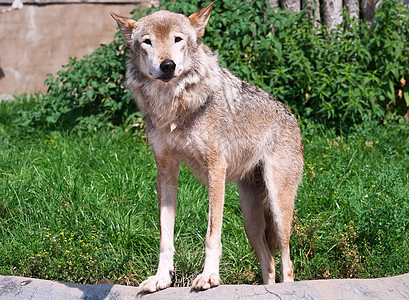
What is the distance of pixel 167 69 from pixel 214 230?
3.56 ft

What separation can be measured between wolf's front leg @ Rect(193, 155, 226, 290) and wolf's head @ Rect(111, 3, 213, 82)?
2.31 ft

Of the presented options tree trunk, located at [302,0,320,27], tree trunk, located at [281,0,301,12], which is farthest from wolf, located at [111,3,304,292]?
tree trunk, located at [281,0,301,12]

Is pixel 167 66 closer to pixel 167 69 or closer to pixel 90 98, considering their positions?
pixel 167 69

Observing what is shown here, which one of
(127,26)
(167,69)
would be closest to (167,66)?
(167,69)

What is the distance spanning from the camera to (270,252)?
4.64 meters

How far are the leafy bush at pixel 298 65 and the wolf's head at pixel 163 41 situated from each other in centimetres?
284

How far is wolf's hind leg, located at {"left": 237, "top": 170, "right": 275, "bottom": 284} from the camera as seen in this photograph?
4574mm

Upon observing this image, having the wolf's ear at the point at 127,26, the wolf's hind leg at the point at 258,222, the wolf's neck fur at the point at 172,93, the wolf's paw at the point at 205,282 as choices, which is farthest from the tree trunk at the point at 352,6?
the wolf's paw at the point at 205,282

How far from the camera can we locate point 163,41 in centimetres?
372

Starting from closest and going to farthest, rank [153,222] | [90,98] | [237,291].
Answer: [237,291]
[153,222]
[90,98]

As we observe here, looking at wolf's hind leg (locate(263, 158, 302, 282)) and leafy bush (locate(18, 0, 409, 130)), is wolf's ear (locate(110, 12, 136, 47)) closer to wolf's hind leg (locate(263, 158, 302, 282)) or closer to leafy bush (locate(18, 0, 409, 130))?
wolf's hind leg (locate(263, 158, 302, 282))

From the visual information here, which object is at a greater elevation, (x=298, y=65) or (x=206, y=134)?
(x=206, y=134)

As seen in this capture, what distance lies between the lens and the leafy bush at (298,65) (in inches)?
268

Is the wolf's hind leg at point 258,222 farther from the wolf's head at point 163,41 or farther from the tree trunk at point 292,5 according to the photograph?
the tree trunk at point 292,5
